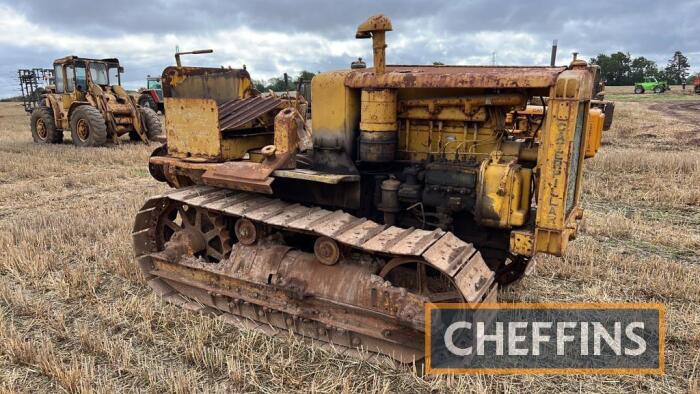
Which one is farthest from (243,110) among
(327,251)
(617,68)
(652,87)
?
(617,68)

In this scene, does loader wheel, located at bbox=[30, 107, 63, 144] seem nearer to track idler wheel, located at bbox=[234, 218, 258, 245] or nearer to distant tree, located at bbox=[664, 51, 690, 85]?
track idler wheel, located at bbox=[234, 218, 258, 245]

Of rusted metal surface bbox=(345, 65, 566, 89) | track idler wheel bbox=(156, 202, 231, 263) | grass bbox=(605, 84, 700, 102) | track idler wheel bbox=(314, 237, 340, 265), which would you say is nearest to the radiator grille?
rusted metal surface bbox=(345, 65, 566, 89)

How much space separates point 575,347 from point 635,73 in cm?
7392

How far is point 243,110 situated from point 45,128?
14.9 metres

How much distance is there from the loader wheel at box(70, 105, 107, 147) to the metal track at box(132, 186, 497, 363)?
1141cm

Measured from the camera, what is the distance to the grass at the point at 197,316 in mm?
3680

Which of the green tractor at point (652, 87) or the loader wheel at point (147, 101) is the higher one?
the green tractor at point (652, 87)

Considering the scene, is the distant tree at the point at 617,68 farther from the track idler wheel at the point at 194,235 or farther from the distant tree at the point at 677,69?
the track idler wheel at the point at 194,235

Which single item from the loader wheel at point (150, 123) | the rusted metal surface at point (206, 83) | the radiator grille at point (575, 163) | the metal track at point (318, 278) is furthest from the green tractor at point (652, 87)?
the metal track at point (318, 278)

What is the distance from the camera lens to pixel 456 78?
412 centimetres

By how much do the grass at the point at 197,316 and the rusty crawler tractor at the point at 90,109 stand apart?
6.43m

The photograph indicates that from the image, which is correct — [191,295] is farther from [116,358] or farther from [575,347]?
[575,347]

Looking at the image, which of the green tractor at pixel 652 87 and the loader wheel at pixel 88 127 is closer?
the loader wheel at pixel 88 127

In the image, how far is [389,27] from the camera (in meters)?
4.37
